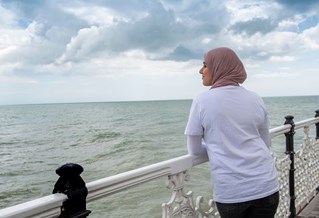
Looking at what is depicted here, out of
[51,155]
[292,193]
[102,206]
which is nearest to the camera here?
[292,193]

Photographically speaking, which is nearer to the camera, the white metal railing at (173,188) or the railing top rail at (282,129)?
the white metal railing at (173,188)

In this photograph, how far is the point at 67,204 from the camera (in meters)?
1.45

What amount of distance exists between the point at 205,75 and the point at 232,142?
40 cm

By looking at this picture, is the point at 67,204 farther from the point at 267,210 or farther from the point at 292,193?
the point at 292,193

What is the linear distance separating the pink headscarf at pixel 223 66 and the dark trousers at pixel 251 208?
0.64 meters

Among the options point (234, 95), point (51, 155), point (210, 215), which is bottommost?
point (51, 155)

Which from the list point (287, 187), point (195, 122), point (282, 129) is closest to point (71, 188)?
point (195, 122)

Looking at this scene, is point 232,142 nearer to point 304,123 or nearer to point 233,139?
point 233,139

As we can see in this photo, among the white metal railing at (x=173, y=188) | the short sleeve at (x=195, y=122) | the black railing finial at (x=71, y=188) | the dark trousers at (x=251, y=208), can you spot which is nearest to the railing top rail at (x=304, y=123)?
the white metal railing at (x=173, y=188)

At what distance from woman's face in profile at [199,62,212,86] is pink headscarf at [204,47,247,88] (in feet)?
0.08

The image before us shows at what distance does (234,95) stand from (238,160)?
34 centimetres

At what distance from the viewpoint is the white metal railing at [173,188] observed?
4.44 ft

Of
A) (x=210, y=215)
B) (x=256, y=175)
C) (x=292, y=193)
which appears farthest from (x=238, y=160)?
(x=292, y=193)

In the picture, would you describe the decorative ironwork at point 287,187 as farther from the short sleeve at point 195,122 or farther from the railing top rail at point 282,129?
the short sleeve at point 195,122
